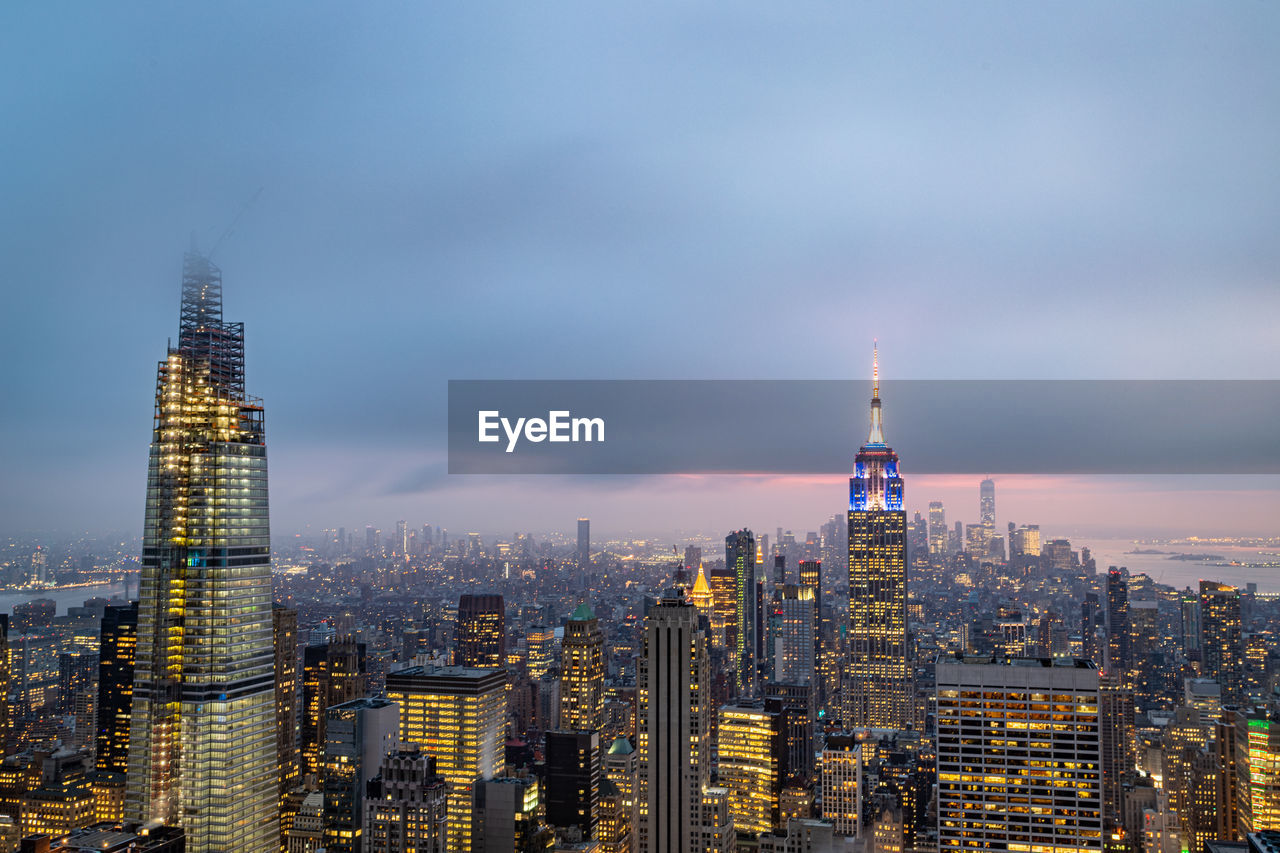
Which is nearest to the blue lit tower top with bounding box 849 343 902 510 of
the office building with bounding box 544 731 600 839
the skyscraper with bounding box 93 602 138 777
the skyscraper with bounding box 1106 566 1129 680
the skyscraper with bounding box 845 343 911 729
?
the skyscraper with bounding box 845 343 911 729

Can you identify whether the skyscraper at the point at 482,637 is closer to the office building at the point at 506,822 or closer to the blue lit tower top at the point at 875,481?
the office building at the point at 506,822

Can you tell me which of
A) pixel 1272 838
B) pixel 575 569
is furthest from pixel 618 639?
pixel 1272 838

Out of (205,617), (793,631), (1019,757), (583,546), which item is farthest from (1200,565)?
(793,631)

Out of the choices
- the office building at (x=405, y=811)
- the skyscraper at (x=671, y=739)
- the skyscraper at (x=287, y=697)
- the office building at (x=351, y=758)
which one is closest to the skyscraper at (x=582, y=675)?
the office building at (x=351, y=758)

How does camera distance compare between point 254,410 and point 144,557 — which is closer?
→ point 144,557

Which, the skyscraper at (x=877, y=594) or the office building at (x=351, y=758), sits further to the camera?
the skyscraper at (x=877, y=594)

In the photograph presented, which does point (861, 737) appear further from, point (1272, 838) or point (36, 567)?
point (36, 567)

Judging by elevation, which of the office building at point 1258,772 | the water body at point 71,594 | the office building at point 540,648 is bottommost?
the office building at point 1258,772
